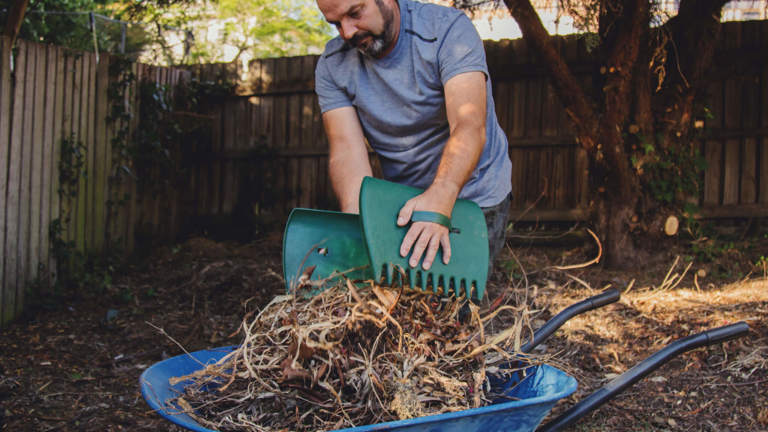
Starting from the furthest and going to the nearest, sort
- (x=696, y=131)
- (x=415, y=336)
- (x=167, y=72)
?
1. (x=167, y=72)
2. (x=696, y=131)
3. (x=415, y=336)

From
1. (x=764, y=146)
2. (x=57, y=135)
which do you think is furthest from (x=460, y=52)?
(x=764, y=146)

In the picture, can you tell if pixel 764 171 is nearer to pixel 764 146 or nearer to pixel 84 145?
pixel 764 146

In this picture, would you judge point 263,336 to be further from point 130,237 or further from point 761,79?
point 761,79

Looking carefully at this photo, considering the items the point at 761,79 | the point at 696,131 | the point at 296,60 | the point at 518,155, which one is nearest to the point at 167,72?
the point at 296,60

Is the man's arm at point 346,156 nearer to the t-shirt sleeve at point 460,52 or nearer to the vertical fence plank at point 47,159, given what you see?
the t-shirt sleeve at point 460,52

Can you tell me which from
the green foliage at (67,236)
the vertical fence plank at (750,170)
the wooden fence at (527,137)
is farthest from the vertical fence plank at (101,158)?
the vertical fence plank at (750,170)

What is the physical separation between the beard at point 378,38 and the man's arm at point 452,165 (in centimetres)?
24

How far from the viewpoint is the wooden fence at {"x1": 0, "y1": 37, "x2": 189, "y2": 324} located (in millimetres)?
3709

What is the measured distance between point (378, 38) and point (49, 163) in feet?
10.2

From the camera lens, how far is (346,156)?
77.6 inches

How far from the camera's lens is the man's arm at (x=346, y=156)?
190 centimetres

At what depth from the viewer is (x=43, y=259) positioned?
157 inches

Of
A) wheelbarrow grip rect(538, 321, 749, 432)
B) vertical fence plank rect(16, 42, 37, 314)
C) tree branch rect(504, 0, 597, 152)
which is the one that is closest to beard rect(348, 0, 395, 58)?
wheelbarrow grip rect(538, 321, 749, 432)

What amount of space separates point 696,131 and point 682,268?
0.96 m
